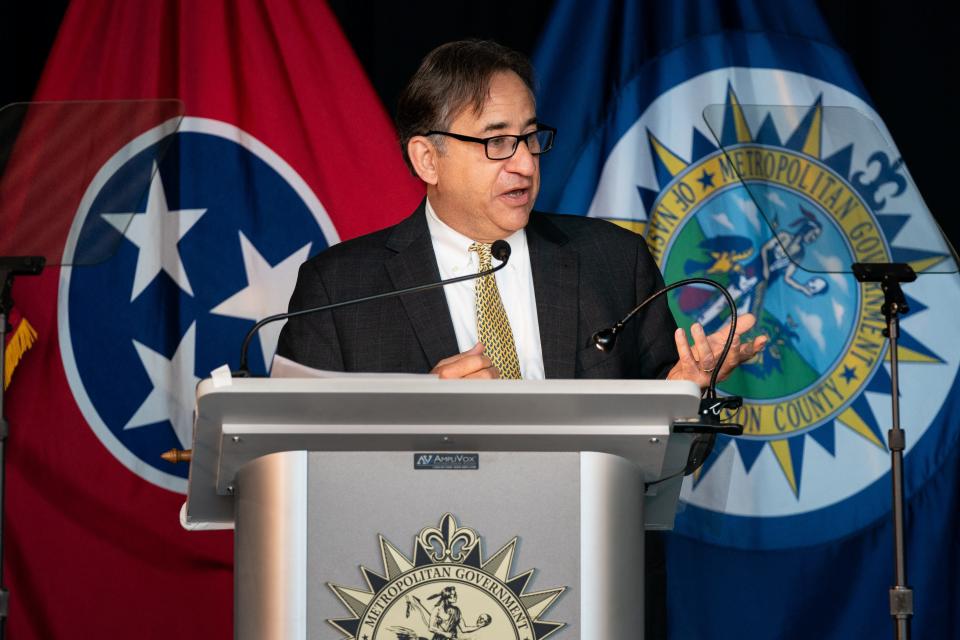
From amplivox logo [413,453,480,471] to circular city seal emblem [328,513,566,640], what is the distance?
0.06 metres

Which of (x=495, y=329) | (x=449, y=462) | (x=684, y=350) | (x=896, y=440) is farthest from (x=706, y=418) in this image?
(x=896, y=440)

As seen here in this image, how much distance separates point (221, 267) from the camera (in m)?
3.61

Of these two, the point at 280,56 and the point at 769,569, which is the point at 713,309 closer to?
the point at 769,569

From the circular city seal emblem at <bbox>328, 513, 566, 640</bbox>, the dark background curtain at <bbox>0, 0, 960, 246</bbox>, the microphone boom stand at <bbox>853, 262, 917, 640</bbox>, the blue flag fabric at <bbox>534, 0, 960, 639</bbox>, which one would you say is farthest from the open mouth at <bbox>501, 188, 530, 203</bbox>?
the circular city seal emblem at <bbox>328, 513, 566, 640</bbox>

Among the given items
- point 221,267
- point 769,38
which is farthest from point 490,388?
point 769,38

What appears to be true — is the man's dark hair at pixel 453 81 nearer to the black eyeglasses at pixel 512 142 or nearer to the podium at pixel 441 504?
the black eyeglasses at pixel 512 142

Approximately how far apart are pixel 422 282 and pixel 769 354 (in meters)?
1.25

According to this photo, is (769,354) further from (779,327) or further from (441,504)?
(441,504)

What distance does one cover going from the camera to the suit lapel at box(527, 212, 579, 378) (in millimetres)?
2643

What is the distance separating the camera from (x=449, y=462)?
→ 1715 millimetres

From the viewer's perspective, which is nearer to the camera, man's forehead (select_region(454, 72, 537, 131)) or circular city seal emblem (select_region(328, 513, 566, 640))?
circular city seal emblem (select_region(328, 513, 566, 640))

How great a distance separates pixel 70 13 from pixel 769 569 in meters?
2.37

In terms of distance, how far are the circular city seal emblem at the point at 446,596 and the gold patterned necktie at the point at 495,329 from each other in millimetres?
904

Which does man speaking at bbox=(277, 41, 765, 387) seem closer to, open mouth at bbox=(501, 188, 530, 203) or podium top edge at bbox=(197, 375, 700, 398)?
open mouth at bbox=(501, 188, 530, 203)
